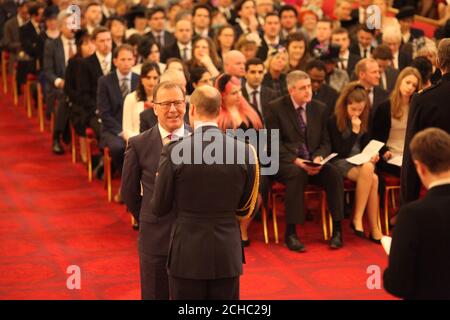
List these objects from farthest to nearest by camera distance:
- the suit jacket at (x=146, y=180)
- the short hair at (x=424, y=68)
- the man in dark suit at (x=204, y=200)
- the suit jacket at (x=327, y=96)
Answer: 1. the suit jacket at (x=327, y=96)
2. the short hair at (x=424, y=68)
3. the suit jacket at (x=146, y=180)
4. the man in dark suit at (x=204, y=200)

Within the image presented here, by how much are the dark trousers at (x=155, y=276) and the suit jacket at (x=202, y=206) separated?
16.8 inches

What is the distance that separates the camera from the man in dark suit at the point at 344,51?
9.80m

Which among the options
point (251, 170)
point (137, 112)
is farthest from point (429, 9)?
point (251, 170)

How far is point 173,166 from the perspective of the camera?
4488 millimetres

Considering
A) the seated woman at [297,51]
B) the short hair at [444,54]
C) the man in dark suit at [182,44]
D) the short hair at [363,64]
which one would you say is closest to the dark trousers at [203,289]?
the short hair at [444,54]

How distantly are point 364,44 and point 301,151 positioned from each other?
283 cm

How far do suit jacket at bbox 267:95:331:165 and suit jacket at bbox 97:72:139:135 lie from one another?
1.58 meters

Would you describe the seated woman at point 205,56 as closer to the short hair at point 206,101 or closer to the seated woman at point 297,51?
the seated woman at point 297,51

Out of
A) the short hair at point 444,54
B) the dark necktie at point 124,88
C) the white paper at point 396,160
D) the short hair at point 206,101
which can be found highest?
the short hair at point 444,54

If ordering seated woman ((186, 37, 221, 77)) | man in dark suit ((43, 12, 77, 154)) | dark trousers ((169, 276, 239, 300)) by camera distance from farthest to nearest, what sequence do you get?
1. man in dark suit ((43, 12, 77, 154))
2. seated woman ((186, 37, 221, 77))
3. dark trousers ((169, 276, 239, 300))

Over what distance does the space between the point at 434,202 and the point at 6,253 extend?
176 inches

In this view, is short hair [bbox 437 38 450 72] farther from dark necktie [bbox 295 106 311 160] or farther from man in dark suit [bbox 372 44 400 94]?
man in dark suit [bbox 372 44 400 94]

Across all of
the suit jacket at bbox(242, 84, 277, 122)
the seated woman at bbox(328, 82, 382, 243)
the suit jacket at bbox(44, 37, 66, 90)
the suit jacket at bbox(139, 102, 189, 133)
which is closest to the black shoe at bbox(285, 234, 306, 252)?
the seated woman at bbox(328, 82, 382, 243)

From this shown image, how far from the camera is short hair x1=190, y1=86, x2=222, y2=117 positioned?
14.8 feet
